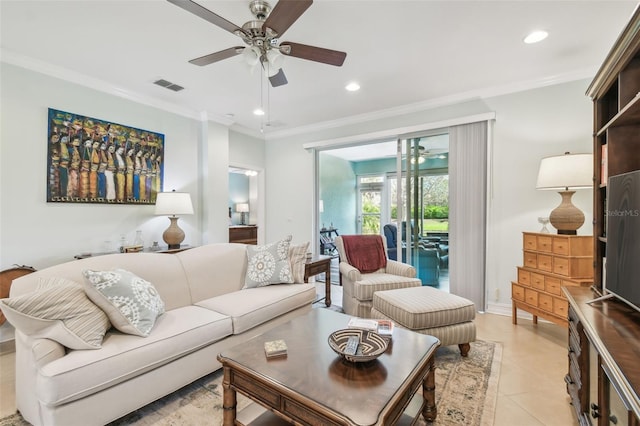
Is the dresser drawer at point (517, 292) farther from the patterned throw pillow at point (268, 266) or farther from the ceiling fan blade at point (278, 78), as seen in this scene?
the ceiling fan blade at point (278, 78)

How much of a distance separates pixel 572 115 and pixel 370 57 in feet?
7.43

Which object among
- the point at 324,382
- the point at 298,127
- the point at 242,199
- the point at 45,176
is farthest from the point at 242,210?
the point at 324,382

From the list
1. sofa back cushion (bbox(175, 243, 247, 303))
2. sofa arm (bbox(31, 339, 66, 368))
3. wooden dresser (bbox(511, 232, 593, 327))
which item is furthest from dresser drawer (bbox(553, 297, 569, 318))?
sofa arm (bbox(31, 339, 66, 368))

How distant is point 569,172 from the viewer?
106 inches

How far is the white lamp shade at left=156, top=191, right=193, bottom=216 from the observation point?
3.62 meters

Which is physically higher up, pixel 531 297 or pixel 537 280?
pixel 537 280

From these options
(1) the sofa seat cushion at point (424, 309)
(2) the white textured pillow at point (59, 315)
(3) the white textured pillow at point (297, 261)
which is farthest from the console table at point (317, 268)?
(2) the white textured pillow at point (59, 315)

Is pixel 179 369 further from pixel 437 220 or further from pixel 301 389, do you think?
pixel 437 220

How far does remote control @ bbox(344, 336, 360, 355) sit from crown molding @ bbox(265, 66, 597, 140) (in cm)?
338

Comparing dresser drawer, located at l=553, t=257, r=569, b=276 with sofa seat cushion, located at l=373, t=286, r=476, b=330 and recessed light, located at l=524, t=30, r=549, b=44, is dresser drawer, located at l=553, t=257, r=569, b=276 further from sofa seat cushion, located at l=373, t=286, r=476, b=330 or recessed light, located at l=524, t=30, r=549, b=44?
recessed light, located at l=524, t=30, r=549, b=44

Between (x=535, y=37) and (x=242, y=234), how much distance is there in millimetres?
6018

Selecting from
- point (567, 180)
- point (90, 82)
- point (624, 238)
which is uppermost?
point (90, 82)

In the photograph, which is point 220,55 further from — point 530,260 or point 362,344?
point 530,260

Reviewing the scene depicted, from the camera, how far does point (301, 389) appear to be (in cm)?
127
